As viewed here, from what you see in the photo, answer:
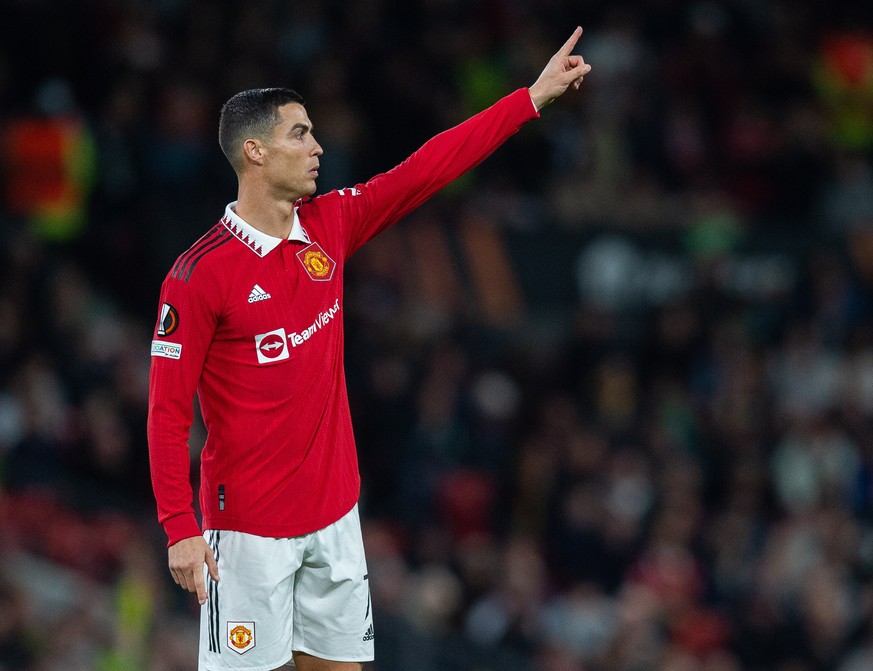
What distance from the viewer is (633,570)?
35.1 ft

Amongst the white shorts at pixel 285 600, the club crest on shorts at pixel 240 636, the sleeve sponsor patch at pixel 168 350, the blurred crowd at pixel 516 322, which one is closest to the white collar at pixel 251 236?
the sleeve sponsor patch at pixel 168 350

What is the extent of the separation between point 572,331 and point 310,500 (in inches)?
324

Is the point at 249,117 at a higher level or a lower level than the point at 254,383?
higher

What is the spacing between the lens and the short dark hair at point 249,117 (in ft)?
15.8

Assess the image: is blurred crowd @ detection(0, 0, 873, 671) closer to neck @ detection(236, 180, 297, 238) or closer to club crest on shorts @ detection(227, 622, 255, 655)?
club crest on shorts @ detection(227, 622, 255, 655)

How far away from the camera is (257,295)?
473cm

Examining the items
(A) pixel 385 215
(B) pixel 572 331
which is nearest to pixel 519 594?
(B) pixel 572 331

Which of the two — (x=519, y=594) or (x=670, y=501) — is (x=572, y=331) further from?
(x=519, y=594)

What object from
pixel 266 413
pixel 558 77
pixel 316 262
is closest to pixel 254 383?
pixel 266 413

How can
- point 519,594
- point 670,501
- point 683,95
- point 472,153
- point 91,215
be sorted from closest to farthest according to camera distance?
point 472,153
point 519,594
point 670,501
point 91,215
point 683,95

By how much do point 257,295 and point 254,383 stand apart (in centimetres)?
26

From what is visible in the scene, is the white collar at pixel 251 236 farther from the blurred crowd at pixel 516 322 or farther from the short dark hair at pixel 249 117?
the blurred crowd at pixel 516 322

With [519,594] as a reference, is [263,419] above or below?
above

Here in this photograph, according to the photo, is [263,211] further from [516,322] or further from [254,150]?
[516,322]
